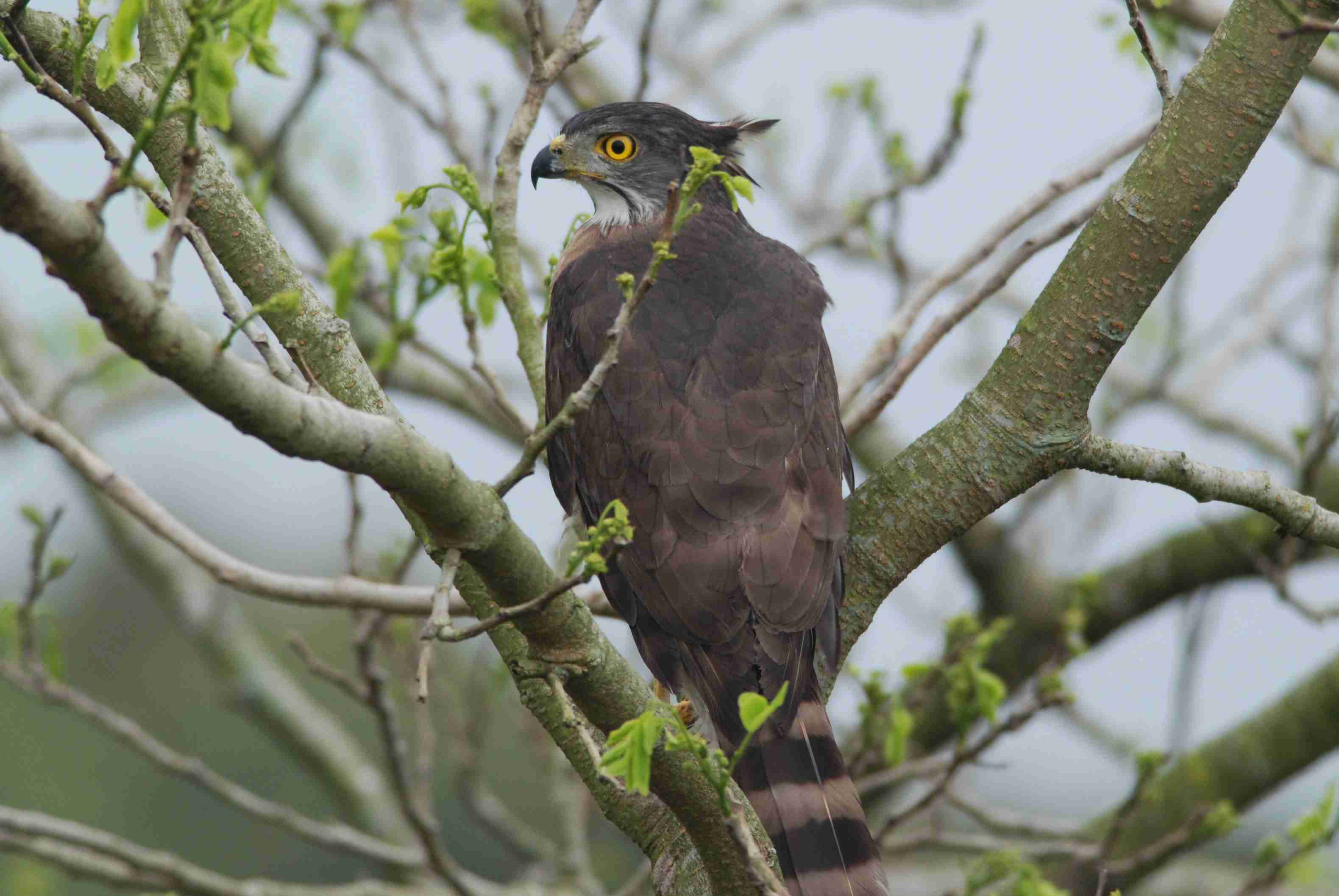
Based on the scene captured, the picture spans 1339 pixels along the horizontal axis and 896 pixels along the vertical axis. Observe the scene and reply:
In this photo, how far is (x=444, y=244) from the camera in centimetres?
383

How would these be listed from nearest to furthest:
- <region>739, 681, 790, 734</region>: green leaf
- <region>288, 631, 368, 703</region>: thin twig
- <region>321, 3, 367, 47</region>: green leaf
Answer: <region>739, 681, 790, 734</region>: green leaf < <region>288, 631, 368, 703</region>: thin twig < <region>321, 3, 367, 47</region>: green leaf

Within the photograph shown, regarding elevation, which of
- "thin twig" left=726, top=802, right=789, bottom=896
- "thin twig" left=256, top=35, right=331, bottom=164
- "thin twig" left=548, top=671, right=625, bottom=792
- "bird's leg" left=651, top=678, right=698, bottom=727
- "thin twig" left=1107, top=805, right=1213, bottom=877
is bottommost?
"thin twig" left=726, top=802, right=789, bottom=896

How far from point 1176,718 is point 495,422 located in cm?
317

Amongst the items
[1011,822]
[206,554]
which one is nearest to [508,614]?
[206,554]

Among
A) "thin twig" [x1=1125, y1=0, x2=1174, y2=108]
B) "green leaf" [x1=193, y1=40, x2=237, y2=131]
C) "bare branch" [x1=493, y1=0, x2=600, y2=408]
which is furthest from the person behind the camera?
"bare branch" [x1=493, y1=0, x2=600, y2=408]

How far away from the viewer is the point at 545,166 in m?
4.98

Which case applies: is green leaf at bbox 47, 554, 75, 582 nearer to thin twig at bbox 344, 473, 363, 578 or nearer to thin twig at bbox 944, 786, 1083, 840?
thin twig at bbox 344, 473, 363, 578

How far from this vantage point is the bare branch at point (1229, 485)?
3057mm

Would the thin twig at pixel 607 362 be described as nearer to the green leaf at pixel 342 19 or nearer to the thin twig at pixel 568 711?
the thin twig at pixel 568 711

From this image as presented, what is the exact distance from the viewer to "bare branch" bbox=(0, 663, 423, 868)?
452cm

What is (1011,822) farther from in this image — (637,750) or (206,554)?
(206,554)

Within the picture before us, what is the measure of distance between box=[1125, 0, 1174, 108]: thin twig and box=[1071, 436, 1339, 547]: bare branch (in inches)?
30.4

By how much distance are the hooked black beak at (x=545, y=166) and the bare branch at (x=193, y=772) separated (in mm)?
2378

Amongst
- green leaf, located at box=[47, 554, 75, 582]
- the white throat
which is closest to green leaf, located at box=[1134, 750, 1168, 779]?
the white throat
